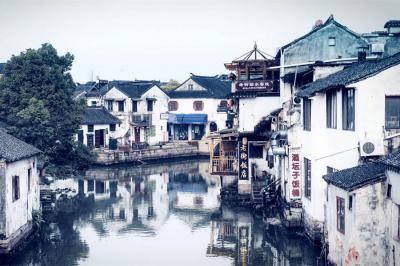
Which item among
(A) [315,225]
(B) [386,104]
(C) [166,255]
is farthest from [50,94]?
(B) [386,104]

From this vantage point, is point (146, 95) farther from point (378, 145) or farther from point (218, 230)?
point (378, 145)

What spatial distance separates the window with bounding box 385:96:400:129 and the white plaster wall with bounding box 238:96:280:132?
55.2 ft

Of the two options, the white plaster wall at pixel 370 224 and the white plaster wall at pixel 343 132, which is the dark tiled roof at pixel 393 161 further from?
the white plaster wall at pixel 343 132

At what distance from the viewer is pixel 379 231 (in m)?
15.7

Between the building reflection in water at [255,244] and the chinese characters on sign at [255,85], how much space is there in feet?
27.7

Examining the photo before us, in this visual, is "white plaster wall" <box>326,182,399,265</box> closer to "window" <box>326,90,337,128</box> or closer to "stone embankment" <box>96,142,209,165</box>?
"window" <box>326,90,337,128</box>

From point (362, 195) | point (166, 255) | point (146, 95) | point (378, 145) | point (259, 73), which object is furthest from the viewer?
point (146, 95)

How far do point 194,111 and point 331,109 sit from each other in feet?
171

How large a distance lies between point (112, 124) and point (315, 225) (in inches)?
1666

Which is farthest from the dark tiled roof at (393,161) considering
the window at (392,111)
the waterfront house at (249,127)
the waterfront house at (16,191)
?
the waterfront house at (249,127)

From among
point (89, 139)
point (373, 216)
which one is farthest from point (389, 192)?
point (89, 139)

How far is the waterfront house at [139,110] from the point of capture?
67.1 metres

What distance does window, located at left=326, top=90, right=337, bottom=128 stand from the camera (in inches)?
848

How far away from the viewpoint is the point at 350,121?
1969 centimetres
